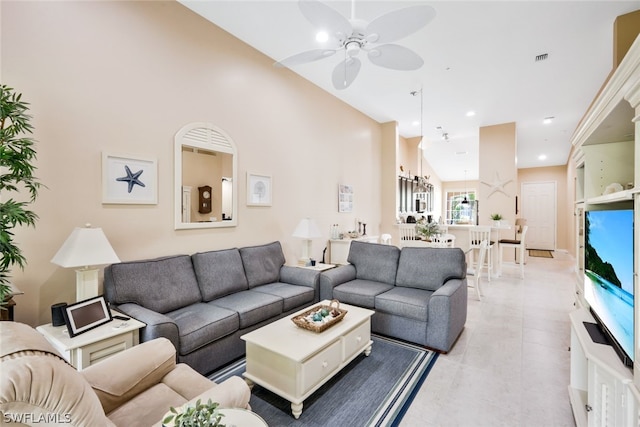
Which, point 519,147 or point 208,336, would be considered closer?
point 208,336

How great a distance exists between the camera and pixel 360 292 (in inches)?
127

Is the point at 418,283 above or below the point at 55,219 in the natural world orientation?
below

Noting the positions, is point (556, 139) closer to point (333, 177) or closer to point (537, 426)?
point (333, 177)

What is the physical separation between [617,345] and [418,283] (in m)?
1.89

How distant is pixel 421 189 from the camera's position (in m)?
7.84

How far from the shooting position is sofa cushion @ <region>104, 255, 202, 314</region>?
2.32 m

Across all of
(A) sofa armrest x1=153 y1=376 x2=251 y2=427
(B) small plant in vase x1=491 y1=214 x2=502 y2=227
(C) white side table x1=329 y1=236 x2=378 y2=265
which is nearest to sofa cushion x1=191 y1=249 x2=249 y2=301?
(A) sofa armrest x1=153 y1=376 x2=251 y2=427

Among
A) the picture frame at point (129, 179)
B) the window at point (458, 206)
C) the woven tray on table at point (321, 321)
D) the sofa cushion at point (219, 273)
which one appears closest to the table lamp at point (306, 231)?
the sofa cushion at point (219, 273)

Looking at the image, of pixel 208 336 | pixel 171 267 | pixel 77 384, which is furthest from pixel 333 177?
pixel 77 384

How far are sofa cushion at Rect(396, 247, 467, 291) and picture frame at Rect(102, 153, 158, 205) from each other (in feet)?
9.27

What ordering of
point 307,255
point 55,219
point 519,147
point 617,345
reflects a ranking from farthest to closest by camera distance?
point 519,147, point 307,255, point 55,219, point 617,345

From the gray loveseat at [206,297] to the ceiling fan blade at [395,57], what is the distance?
235 cm

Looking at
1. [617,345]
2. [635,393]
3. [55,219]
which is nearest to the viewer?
[635,393]

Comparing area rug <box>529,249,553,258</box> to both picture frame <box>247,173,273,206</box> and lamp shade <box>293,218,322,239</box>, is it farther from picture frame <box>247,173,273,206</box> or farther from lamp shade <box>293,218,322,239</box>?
picture frame <box>247,173,273,206</box>
